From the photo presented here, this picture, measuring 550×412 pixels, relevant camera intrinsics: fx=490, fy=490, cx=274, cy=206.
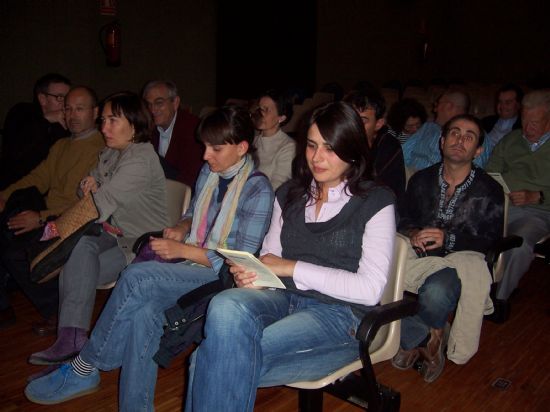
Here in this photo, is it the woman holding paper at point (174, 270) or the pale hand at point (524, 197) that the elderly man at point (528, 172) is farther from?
the woman holding paper at point (174, 270)

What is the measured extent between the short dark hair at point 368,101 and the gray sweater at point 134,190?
111cm

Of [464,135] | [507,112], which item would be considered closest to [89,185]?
[464,135]

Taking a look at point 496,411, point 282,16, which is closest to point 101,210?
point 496,411

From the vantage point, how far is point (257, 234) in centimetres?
192

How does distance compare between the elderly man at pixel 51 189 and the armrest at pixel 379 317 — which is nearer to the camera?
the armrest at pixel 379 317

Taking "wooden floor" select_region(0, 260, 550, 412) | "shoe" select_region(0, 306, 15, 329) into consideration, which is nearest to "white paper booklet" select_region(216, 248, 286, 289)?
"wooden floor" select_region(0, 260, 550, 412)

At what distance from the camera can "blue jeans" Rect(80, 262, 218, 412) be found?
1767 millimetres

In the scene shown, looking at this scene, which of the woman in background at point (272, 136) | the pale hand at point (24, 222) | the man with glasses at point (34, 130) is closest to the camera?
Result: the pale hand at point (24, 222)

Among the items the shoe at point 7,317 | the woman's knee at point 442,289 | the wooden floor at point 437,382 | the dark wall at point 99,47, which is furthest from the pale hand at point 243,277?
the dark wall at point 99,47

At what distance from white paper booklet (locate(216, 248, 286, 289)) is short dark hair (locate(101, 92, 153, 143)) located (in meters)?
1.20

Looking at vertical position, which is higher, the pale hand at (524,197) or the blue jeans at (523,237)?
the pale hand at (524,197)

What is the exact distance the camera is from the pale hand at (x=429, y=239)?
88.4 inches

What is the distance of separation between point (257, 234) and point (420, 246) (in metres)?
0.82

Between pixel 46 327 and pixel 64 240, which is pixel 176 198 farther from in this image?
pixel 46 327
